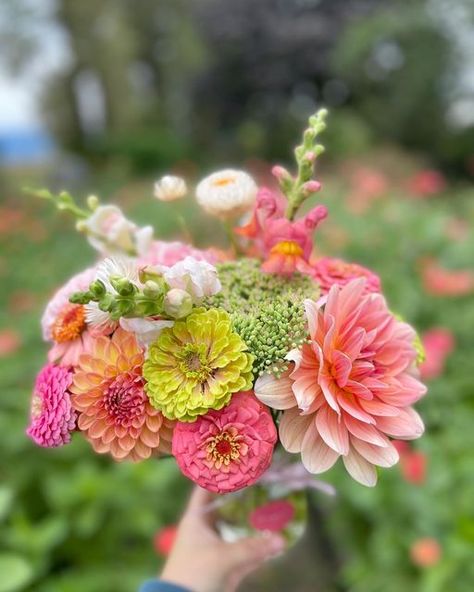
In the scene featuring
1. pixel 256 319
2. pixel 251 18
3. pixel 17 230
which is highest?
pixel 251 18

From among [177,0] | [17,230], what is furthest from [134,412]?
[177,0]

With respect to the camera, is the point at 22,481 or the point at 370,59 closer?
the point at 22,481

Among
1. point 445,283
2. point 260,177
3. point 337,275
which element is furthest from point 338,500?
point 260,177

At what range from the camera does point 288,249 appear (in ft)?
2.34

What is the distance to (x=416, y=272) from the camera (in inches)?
110

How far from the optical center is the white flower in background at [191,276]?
627 millimetres

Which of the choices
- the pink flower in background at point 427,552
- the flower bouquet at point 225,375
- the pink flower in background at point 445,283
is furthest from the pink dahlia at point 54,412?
the pink flower in background at point 445,283

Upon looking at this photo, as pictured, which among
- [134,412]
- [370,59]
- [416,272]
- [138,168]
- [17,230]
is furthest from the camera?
[138,168]

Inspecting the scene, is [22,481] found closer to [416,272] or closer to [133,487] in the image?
[133,487]

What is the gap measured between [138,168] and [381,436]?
9.75 metres

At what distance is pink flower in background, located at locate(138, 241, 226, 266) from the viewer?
756mm

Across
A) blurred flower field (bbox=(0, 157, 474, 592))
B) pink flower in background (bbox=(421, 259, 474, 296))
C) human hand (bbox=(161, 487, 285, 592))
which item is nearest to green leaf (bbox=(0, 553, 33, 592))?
blurred flower field (bbox=(0, 157, 474, 592))

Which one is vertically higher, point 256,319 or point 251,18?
point 251,18

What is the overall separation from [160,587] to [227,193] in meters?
0.54
